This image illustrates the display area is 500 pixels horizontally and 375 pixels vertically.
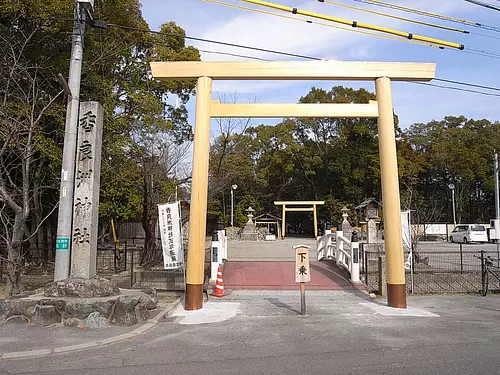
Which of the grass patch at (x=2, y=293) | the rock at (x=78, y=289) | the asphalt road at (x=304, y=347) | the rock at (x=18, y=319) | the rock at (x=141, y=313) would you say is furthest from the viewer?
the grass patch at (x=2, y=293)

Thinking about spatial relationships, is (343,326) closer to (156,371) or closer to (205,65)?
(156,371)

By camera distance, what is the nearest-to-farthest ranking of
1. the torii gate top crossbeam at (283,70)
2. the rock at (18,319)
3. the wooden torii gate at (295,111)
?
the rock at (18,319)
the wooden torii gate at (295,111)
the torii gate top crossbeam at (283,70)

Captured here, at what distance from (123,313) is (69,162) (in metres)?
3.38

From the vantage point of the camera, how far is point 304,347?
Result: 21.1 feet

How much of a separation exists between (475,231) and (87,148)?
111 feet

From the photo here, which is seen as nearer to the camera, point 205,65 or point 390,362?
point 390,362

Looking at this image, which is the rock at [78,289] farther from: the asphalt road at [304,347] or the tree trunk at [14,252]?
the tree trunk at [14,252]

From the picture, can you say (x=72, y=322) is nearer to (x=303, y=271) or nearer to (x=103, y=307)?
(x=103, y=307)

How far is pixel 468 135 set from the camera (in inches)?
1868

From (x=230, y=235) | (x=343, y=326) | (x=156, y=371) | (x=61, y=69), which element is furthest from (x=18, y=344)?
(x=230, y=235)

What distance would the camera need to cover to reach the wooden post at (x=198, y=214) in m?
9.47

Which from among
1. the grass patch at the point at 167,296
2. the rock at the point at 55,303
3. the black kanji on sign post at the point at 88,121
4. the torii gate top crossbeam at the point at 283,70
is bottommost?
the grass patch at the point at 167,296

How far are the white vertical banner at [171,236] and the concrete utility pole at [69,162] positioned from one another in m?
2.84

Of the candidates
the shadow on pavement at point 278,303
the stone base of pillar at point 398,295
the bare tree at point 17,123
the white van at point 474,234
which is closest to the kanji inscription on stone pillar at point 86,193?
the bare tree at point 17,123
